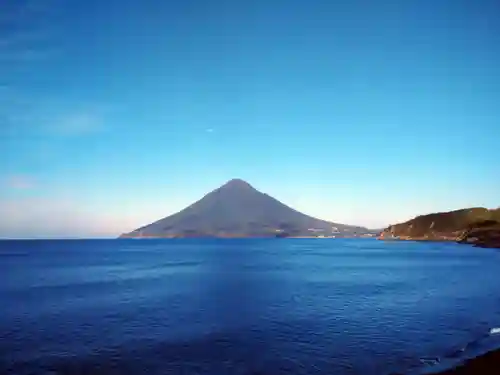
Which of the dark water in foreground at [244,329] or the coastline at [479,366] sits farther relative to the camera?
the dark water in foreground at [244,329]

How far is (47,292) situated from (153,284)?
405 inches

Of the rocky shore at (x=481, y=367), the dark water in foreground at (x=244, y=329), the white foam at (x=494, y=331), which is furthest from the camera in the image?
the white foam at (x=494, y=331)

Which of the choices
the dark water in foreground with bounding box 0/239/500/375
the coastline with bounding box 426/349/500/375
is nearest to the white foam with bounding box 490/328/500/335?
the dark water in foreground with bounding box 0/239/500/375

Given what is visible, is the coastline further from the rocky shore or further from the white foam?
the white foam

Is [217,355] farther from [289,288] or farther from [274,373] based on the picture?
[289,288]

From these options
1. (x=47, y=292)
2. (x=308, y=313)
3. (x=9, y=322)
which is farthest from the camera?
(x=47, y=292)

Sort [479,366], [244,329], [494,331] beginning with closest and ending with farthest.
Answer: [479,366] < [494,331] < [244,329]

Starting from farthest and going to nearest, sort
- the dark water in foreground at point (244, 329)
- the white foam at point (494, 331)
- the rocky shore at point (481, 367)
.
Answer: the white foam at point (494, 331) → the dark water in foreground at point (244, 329) → the rocky shore at point (481, 367)

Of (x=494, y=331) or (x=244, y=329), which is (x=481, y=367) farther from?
(x=244, y=329)

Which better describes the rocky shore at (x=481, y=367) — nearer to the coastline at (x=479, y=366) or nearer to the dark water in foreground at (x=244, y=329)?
the coastline at (x=479, y=366)

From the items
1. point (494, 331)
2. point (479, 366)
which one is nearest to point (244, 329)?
point (479, 366)

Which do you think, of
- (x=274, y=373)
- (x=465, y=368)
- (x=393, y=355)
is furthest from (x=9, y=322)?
(x=465, y=368)

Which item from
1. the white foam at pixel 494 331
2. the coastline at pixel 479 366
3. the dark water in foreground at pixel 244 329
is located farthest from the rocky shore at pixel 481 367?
the white foam at pixel 494 331

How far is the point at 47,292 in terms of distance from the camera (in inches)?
1475
